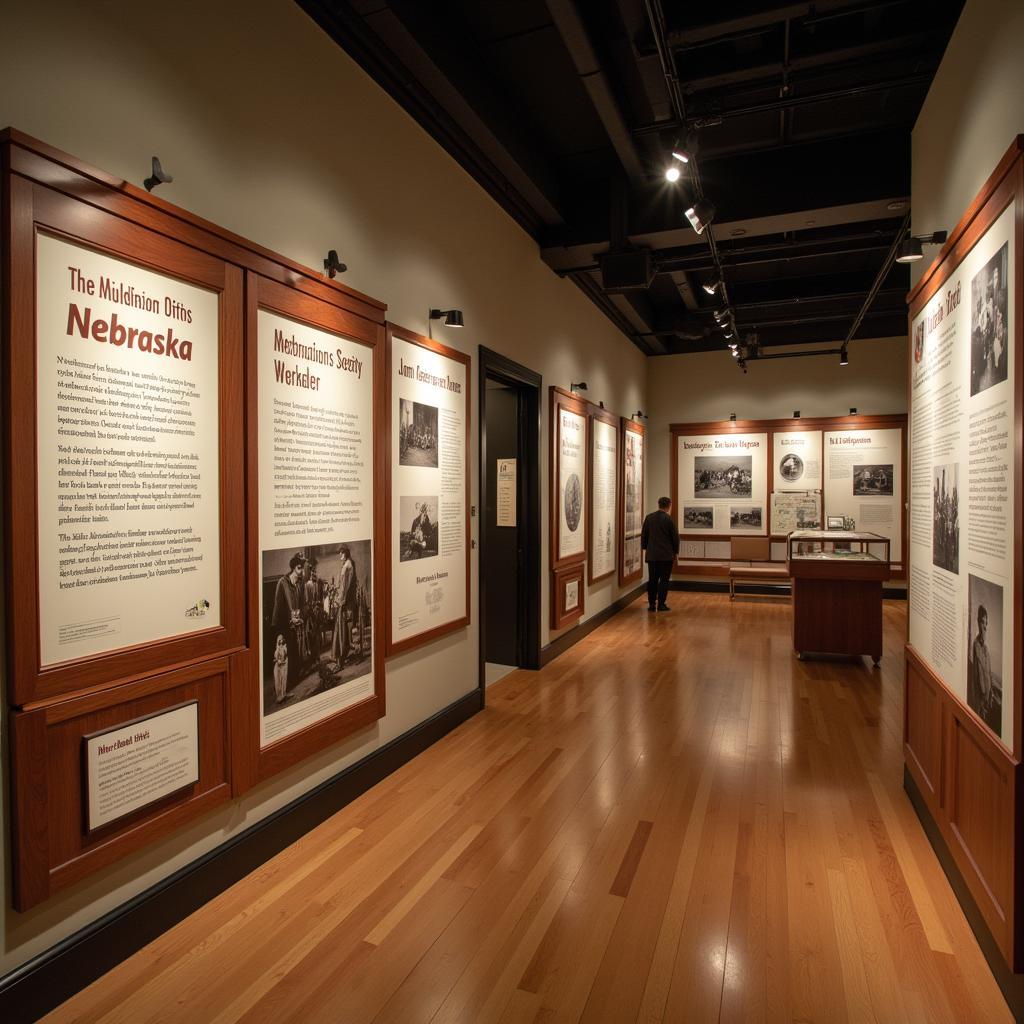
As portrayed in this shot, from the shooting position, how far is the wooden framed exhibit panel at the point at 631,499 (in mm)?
9656

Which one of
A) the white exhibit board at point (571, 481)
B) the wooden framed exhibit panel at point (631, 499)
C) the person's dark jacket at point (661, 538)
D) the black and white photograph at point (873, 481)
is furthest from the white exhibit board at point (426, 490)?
the black and white photograph at point (873, 481)

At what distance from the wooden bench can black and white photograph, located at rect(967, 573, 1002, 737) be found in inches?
309

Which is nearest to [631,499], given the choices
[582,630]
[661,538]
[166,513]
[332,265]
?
[661,538]

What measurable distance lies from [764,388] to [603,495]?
4.46 meters

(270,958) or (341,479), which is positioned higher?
(341,479)

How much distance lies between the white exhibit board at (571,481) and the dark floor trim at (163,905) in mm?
3601

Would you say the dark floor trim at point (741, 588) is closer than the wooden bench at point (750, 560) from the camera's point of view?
No

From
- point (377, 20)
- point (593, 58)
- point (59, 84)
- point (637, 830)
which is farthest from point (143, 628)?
point (593, 58)

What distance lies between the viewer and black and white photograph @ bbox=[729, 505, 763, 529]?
444 inches

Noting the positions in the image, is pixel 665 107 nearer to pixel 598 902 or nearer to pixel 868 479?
pixel 598 902

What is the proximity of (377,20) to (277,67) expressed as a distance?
0.78m

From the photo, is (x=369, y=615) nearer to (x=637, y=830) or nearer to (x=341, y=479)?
(x=341, y=479)

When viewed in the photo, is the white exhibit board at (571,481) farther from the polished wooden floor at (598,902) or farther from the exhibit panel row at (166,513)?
the exhibit panel row at (166,513)

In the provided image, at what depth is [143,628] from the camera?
2416 mm
